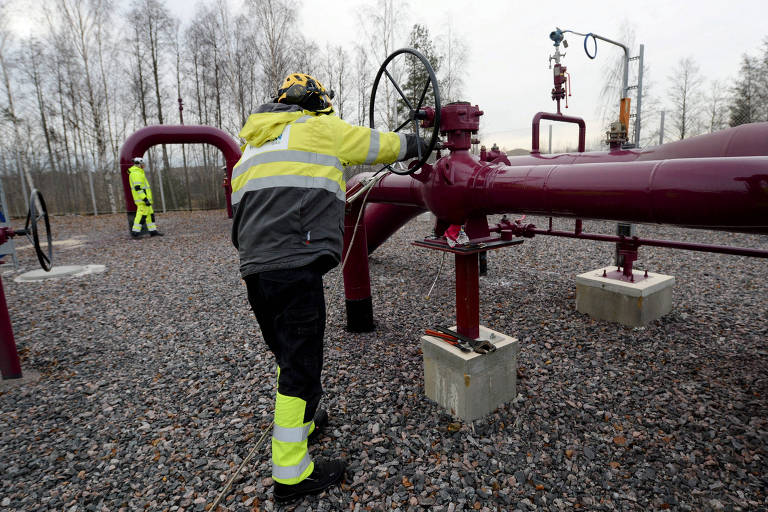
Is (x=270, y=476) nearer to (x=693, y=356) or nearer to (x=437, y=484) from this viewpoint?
(x=437, y=484)

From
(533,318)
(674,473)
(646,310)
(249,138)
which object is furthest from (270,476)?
(646,310)

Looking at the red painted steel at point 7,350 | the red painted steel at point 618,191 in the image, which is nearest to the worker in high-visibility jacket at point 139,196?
the red painted steel at point 7,350

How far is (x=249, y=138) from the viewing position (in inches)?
74.9

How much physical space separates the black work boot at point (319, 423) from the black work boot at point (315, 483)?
10.6 inches

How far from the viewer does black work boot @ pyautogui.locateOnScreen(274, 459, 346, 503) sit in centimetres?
184

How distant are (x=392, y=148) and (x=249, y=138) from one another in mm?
688

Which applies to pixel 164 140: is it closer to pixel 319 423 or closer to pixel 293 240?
pixel 319 423

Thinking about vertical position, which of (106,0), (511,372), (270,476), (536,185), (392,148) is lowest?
(270,476)

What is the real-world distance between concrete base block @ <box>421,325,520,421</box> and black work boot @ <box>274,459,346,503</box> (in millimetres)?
728

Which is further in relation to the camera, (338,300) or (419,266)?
(419,266)

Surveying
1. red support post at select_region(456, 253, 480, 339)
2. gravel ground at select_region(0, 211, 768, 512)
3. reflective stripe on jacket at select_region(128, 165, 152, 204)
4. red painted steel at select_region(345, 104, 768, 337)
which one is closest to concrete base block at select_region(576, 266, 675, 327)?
gravel ground at select_region(0, 211, 768, 512)

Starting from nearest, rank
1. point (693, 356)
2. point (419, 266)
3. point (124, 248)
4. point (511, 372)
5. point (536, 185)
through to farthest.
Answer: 1. point (536, 185)
2. point (511, 372)
3. point (693, 356)
4. point (419, 266)
5. point (124, 248)

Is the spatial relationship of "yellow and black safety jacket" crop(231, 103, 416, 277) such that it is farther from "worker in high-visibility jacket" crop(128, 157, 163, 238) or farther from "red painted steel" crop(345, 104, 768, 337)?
"worker in high-visibility jacket" crop(128, 157, 163, 238)

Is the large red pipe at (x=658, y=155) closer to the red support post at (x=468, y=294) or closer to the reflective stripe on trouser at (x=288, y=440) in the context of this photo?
the red support post at (x=468, y=294)
